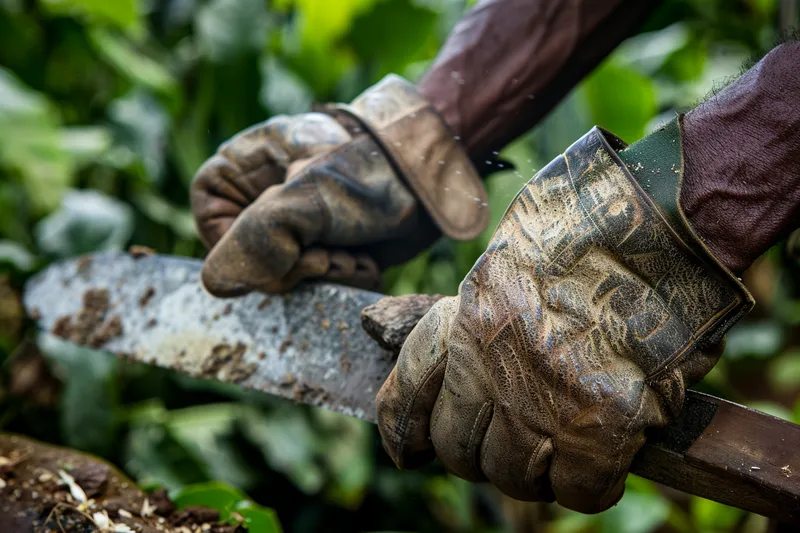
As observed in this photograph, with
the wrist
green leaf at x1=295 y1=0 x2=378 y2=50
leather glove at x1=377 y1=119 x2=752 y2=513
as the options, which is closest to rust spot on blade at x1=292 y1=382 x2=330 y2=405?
leather glove at x1=377 y1=119 x2=752 y2=513

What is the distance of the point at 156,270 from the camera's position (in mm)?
1494

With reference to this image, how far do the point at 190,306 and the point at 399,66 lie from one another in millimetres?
1506

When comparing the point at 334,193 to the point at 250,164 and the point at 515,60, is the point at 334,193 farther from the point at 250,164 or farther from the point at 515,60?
the point at 515,60

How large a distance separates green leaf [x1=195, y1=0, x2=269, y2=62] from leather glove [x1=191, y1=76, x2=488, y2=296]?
137 centimetres

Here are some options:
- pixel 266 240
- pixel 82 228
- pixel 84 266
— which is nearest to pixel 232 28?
pixel 82 228

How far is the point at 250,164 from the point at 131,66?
4.89ft

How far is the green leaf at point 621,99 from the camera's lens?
2.44 metres

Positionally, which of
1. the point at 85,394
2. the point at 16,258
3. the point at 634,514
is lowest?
the point at 634,514

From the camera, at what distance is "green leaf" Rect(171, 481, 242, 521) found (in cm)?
121

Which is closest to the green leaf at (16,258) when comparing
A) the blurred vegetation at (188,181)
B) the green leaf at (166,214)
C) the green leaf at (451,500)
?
the blurred vegetation at (188,181)

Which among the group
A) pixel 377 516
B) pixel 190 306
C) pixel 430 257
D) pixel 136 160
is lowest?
pixel 377 516

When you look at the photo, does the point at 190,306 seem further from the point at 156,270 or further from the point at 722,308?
the point at 722,308

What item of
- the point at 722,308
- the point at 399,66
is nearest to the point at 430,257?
the point at 399,66

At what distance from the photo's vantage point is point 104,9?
103 inches
